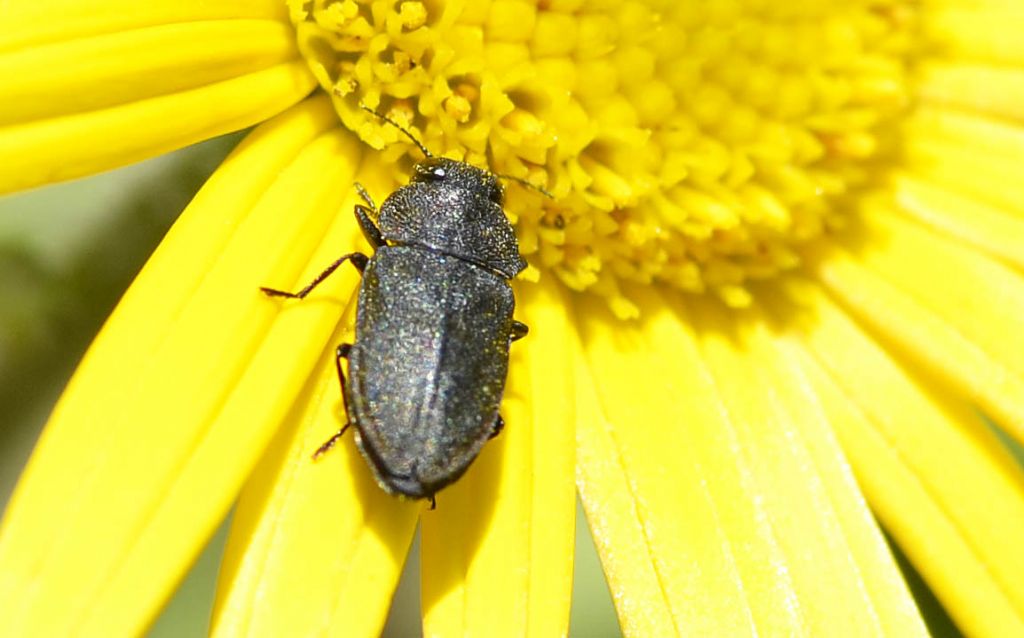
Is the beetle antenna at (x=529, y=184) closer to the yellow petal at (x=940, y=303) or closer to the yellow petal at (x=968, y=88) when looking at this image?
the yellow petal at (x=940, y=303)

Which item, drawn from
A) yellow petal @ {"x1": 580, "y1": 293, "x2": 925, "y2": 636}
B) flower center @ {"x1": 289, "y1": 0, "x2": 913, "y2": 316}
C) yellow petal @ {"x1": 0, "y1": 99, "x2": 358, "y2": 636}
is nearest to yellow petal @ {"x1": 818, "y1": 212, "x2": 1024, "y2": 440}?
flower center @ {"x1": 289, "y1": 0, "x2": 913, "y2": 316}

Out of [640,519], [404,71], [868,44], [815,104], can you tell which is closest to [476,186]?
[404,71]

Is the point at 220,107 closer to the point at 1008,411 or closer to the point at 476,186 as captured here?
the point at 476,186

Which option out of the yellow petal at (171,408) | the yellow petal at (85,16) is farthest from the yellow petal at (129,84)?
the yellow petal at (171,408)

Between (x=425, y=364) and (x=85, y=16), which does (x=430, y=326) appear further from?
(x=85, y=16)

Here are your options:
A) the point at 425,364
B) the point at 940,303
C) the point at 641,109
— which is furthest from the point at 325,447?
the point at 940,303

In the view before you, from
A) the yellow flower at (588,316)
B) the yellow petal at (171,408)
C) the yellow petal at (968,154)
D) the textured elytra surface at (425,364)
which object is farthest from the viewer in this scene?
the yellow petal at (968,154)

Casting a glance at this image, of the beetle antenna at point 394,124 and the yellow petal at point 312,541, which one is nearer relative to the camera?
the yellow petal at point 312,541
